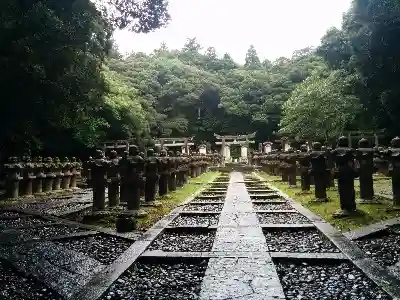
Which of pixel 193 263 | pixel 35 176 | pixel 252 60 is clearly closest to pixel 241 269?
pixel 193 263

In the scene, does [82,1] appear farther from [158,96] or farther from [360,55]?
[158,96]

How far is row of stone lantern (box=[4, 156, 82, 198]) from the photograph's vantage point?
1204 cm

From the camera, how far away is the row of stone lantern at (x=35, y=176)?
474 inches

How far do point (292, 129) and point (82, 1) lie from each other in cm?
2185

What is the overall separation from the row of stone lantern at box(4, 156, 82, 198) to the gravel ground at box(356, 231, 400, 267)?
10574 millimetres

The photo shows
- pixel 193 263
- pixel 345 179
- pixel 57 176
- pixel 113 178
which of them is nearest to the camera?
pixel 193 263

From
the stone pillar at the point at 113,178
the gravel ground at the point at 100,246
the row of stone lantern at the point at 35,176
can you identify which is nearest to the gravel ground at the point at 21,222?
the stone pillar at the point at 113,178

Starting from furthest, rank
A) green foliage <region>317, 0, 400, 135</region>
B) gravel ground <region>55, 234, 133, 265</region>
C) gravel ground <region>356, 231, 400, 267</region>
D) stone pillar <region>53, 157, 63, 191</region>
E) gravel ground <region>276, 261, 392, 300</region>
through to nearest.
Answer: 1. stone pillar <region>53, 157, 63, 191</region>
2. green foliage <region>317, 0, 400, 135</region>
3. gravel ground <region>55, 234, 133, 265</region>
4. gravel ground <region>356, 231, 400, 267</region>
5. gravel ground <region>276, 261, 392, 300</region>

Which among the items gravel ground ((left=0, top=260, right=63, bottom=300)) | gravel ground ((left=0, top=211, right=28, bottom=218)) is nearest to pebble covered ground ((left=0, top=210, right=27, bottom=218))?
gravel ground ((left=0, top=211, right=28, bottom=218))

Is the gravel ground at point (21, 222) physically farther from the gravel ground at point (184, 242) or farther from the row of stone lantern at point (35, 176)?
the row of stone lantern at point (35, 176)

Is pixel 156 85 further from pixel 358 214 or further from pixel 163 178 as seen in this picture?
pixel 358 214

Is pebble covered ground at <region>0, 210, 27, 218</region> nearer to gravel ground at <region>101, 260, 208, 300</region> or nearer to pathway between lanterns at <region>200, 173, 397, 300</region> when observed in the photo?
pathway between lanterns at <region>200, 173, 397, 300</region>

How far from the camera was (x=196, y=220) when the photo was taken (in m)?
7.06

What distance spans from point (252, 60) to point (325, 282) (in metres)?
60.7
